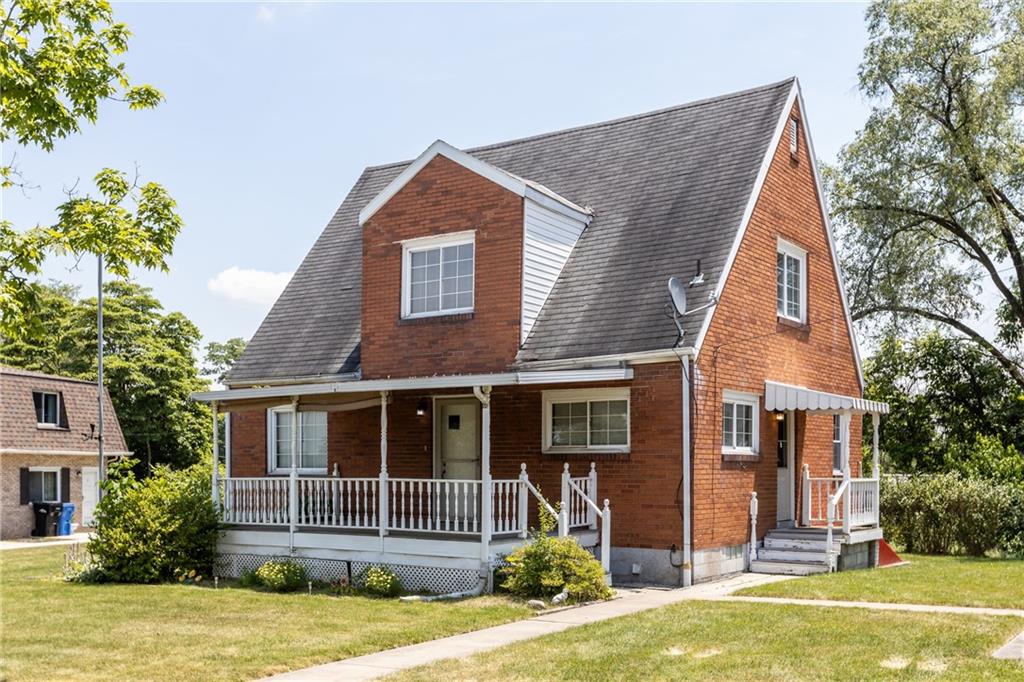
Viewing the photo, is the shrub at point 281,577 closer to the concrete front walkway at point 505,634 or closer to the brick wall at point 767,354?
the concrete front walkway at point 505,634

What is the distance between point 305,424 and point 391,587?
673 centimetres

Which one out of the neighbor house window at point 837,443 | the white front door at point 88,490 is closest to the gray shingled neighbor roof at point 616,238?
the neighbor house window at point 837,443

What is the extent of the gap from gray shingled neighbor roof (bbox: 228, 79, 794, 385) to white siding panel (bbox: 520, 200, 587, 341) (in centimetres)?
17

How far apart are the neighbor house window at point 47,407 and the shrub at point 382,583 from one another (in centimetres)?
2178

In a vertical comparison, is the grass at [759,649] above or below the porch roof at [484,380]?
below

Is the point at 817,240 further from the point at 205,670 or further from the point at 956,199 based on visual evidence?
the point at 205,670

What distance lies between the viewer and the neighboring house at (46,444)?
105 ft

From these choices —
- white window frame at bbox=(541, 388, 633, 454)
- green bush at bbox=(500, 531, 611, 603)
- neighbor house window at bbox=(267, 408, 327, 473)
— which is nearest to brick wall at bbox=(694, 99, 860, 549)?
white window frame at bbox=(541, 388, 633, 454)

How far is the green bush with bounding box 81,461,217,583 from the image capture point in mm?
17359

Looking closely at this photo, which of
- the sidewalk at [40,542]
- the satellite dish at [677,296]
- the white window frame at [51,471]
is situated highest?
the satellite dish at [677,296]

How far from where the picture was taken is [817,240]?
20.9 m

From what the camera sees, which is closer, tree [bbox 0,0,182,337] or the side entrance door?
tree [bbox 0,0,182,337]

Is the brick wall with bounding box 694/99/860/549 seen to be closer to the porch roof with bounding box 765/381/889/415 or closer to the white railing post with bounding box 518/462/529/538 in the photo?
the porch roof with bounding box 765/381/889/415

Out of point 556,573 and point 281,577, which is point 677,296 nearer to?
point 556,573
